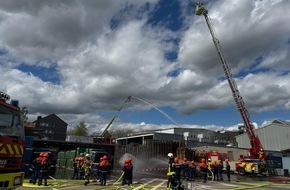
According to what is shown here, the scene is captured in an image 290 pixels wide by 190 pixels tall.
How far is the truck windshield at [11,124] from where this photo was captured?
Result: 780cm

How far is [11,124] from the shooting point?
8.18 m

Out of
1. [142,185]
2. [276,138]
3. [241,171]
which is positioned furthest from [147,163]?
[276,138]

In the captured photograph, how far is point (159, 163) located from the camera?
34.0 meters

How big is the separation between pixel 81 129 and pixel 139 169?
82.1m

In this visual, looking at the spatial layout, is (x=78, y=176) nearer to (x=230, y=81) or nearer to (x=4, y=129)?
(x=4, y=129)

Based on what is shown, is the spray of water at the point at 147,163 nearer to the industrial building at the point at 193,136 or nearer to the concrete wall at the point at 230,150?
the concrete wall at the point at 230,150

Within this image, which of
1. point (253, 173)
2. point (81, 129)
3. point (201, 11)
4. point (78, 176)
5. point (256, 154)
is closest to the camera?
point (78, 176)

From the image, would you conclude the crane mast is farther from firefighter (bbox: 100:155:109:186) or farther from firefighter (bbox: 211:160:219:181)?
firefighter (bbox: 100:155:109:186)

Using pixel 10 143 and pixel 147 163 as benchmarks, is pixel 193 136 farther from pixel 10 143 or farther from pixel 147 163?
pixel 10 143

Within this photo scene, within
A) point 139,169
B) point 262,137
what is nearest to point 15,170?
point 139,169

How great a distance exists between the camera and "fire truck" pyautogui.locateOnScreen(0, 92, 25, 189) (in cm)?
748

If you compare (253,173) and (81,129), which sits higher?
(81,129)

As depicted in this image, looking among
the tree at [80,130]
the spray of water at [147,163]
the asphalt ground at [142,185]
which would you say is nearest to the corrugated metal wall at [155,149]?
the spray of water at [147,163]

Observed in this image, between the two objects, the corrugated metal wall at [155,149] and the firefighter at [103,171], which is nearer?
the firefighter at [103,171]
